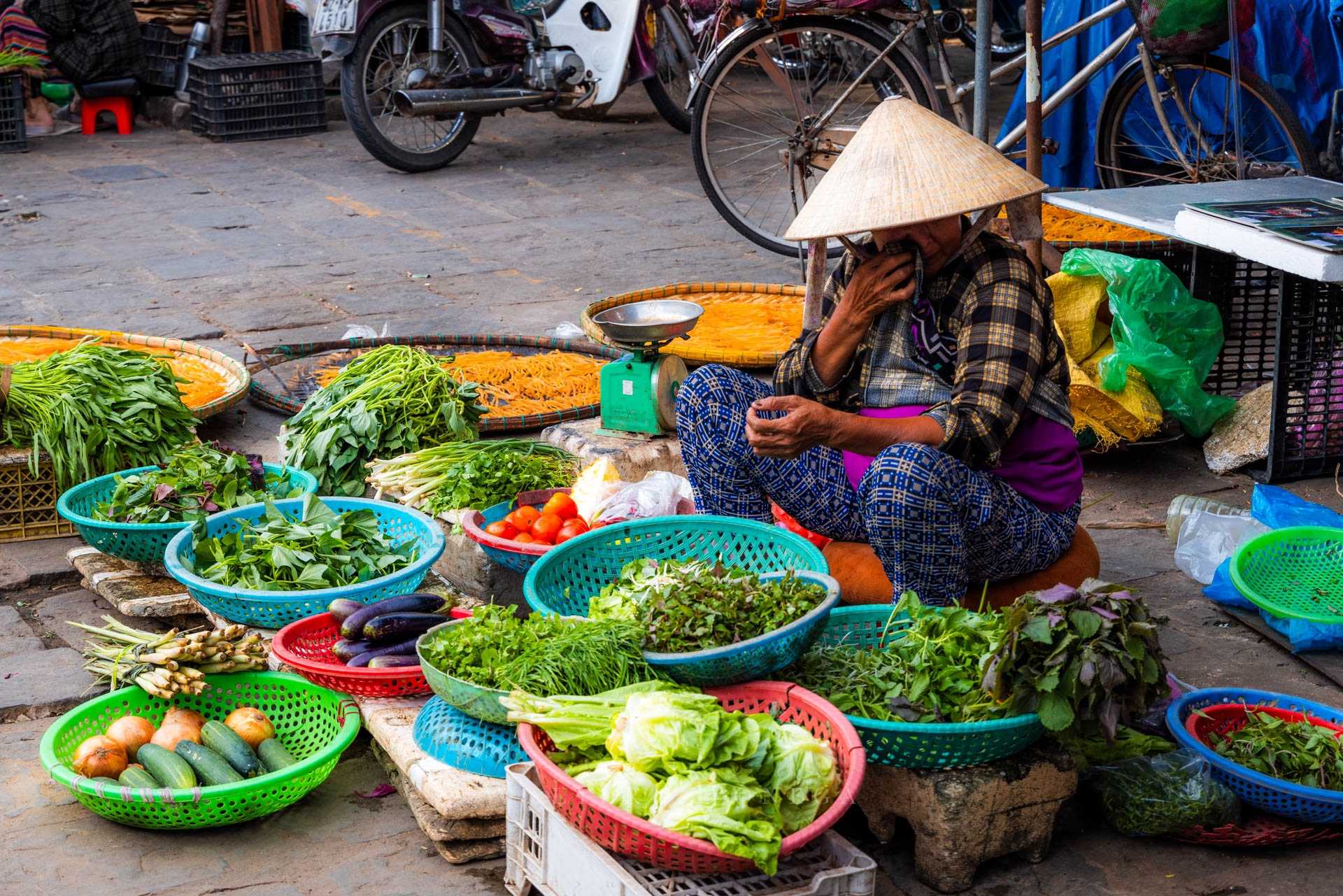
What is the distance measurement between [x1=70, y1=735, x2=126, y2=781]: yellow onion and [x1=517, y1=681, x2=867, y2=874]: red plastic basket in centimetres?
78

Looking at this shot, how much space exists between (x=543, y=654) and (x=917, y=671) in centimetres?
65

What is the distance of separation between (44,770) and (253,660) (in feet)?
1.46

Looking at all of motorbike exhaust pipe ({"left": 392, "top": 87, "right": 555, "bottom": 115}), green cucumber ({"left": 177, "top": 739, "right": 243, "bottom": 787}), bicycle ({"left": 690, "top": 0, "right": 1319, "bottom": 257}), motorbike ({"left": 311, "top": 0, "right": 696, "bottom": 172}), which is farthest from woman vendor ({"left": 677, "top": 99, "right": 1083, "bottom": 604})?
motorbike ({"left": 311, "top": 0, "right": 696, "bottom": 172})

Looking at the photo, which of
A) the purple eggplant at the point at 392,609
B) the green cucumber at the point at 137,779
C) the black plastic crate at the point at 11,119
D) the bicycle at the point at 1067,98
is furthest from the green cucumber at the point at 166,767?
the black plastic crate at the point at 11,119

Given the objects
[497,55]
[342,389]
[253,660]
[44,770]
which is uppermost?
[497,55]

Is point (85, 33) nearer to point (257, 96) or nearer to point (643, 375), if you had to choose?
point (257, 96)

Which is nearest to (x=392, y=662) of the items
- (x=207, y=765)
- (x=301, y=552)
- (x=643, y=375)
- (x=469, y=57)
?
(x=207, y=765)

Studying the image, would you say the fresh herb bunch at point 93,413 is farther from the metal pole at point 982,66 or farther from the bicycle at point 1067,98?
the bicycle at point 1067,98

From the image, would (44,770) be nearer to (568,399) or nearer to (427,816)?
(427,816)

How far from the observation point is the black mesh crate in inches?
345

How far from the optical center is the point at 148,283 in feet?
19.8

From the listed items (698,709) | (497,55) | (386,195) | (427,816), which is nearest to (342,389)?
(427,816)

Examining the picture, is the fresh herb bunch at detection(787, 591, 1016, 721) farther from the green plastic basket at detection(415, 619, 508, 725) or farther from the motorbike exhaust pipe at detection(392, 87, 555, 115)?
the motorbike exhaust pipe at detection(392, 87, 555, 115)

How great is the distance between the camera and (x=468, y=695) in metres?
2.52
